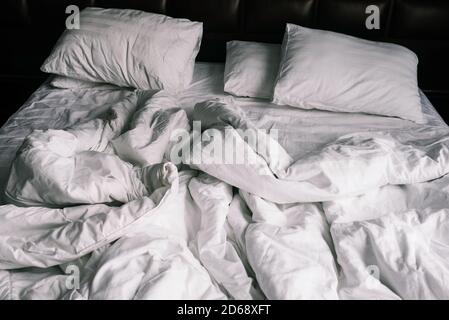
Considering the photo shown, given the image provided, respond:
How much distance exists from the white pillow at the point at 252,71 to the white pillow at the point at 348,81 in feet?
0.26

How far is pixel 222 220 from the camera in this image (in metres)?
0.96

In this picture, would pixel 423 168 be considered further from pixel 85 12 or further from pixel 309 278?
pixel 85 12

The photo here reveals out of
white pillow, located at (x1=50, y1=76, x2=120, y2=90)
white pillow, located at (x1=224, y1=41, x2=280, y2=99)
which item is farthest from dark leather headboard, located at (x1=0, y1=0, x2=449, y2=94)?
white pillow, located at (x1=50, y1=76, x2=120, y2=90)

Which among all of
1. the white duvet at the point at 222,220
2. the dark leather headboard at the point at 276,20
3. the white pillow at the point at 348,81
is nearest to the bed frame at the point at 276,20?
the dark leather headboard at the point at 276,20

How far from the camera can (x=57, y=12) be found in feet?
6.45

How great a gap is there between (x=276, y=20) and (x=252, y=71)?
1.22 feet

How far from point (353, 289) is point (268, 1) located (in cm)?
143

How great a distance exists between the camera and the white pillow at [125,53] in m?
1.66

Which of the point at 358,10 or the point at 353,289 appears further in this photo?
the point at 358,10

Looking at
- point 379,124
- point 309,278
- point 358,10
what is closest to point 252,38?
point 358,10

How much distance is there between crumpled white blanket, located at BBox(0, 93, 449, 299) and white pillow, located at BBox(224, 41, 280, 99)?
45cm

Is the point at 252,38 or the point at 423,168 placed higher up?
the point at 252,38

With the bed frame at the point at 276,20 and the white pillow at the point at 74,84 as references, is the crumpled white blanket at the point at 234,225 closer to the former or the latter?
the white pillow at the point at 74,84
